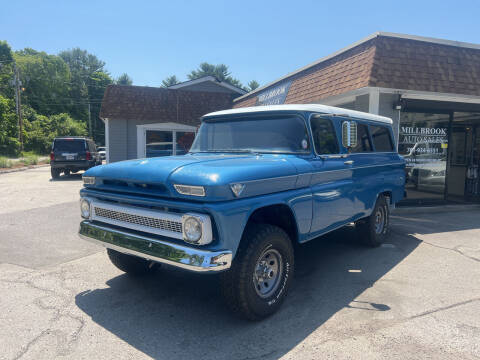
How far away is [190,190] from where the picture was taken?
2.82 metres

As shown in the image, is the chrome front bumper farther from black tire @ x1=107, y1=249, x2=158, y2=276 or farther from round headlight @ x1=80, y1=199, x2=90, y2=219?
black tire @ x1=107, y1=249, x2=158, y2=276

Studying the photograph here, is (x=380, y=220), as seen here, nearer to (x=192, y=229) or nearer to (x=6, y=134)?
(x=192, y=229)

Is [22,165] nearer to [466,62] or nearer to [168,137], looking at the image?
[168,137]

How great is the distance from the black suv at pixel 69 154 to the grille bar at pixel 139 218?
13.7 metres

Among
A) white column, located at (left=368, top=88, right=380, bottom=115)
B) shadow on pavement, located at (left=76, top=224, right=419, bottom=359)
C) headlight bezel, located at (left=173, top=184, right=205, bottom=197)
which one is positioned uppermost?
white column, located at (left=368, top=88, right=380, bottom=115)

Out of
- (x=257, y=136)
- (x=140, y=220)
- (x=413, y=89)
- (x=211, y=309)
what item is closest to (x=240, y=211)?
(x=140, y=220)

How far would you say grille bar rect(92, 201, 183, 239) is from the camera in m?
2.94

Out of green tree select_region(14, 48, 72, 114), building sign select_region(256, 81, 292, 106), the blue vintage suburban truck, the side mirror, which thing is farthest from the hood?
green tree select_region(14, 48, 72, 114)

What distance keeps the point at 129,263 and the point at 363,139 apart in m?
3.75

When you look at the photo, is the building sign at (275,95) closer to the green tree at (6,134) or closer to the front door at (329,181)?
the front door at (329,181)

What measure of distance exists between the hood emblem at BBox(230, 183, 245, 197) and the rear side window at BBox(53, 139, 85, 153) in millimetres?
15076

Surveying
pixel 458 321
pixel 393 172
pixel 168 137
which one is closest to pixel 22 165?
pixel 168 137

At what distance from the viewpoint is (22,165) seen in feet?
78.1

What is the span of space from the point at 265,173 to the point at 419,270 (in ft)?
9.88
